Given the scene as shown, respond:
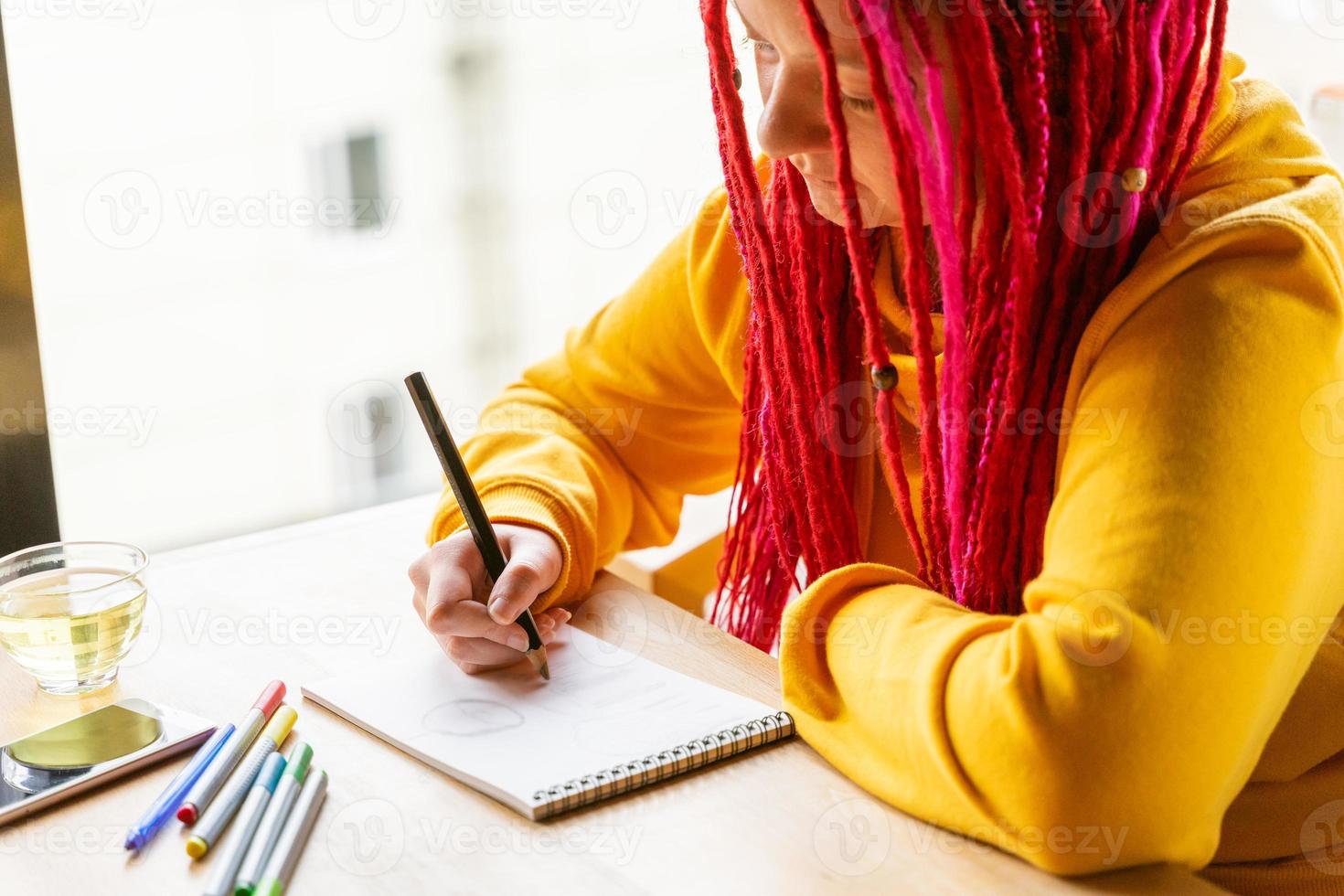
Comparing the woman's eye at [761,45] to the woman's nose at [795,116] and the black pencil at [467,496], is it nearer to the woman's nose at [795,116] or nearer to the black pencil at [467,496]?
the woman's nose at [795,116]

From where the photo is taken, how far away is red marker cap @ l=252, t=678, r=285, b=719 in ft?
2.62

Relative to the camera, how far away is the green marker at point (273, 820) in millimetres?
634

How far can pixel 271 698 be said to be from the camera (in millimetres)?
809

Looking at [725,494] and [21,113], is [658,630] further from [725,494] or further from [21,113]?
[21,113]

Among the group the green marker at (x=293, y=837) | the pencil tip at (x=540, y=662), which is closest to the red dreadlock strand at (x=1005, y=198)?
the pencil tip at (x=540, y=662)

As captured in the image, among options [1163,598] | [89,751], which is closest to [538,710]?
[89,751]

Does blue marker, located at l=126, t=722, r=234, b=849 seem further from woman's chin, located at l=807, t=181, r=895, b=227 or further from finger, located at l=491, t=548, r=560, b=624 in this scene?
woman's chin, located at l=807, t=181, r=895, b=227

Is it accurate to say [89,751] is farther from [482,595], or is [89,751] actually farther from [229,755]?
[482,595]

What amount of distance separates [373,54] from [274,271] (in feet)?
2.07

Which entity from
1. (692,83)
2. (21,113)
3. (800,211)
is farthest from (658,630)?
(21,113)

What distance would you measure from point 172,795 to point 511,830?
19cm

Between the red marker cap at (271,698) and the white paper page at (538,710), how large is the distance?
0.07 ft

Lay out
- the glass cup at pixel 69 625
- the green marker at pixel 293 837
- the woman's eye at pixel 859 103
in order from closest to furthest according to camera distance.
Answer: the green marker at pixel 293 837 → the woman's eye at pixel 859 103 → the glass cup at pixel 69 625

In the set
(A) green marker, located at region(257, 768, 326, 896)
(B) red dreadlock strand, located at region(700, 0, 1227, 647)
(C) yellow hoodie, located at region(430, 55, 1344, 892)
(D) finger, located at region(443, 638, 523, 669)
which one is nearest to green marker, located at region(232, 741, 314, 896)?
(A) green marker, located at region(257, 768, 326, 896)
